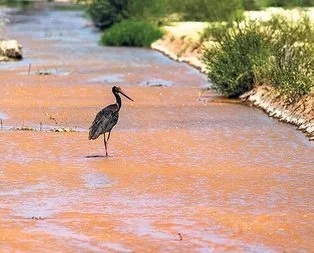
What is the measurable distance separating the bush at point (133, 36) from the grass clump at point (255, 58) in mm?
16129

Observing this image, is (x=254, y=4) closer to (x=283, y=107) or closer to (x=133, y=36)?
(x=133, y=36)

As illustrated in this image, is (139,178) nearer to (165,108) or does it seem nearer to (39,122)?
(39,122)

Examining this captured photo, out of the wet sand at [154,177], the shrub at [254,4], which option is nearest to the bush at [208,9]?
the shrub at [254,4]

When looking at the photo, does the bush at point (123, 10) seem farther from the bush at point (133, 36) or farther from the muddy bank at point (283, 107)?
the muddy bank at point (283, 107)

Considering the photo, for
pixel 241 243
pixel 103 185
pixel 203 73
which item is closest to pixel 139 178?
pixel 103 185

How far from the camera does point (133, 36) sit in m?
41.5

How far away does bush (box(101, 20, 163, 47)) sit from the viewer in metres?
41.0

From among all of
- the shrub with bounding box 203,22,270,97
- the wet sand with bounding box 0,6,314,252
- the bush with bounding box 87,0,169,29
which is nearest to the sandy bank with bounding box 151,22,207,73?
the bush with bounding box 87,0,169,29

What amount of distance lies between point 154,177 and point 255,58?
9.59 m

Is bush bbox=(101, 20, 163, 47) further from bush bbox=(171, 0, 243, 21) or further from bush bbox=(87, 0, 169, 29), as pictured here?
bush bbox=(87, 0, 169, 29)

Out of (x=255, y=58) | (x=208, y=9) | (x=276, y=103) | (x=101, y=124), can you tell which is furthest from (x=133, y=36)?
(x=101, y=124)

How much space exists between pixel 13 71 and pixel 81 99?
7.24 meters

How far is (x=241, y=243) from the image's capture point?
10273mm

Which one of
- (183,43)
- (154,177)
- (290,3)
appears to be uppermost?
(154,177)
